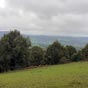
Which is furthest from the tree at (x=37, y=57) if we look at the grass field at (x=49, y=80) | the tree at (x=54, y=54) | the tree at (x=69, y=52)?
the grass field at (x=49, y=80)

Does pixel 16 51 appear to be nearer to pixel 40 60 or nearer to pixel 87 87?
pixel 40 60

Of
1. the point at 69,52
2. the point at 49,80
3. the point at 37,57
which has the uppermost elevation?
the point at 49,80

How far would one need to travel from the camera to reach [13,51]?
64.5 meters

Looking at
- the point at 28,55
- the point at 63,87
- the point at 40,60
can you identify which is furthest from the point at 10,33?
the point at 63,87

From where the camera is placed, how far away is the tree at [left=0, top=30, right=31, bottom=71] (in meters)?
64.2

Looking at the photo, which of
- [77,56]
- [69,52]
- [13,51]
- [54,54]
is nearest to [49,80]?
[13,51]

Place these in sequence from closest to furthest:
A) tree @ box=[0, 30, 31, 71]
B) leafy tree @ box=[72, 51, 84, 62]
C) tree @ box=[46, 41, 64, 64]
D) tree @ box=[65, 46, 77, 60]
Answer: tree @ box=[0, 30, 31, 71] → tree @ box=[46, 41, 64, 64] → leafy tree @ box=[72, 51, 84, 62] → tree @ box=[65, 46, 77, 60]

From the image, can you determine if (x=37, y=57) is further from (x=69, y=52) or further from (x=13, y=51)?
(x=13, y=51)

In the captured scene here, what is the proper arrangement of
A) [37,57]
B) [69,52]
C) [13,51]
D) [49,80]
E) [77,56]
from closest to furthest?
[49,80] < [13,51] < [37,57] < [77,56] < [69,52]

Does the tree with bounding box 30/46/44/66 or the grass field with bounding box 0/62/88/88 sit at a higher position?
the grass field with bounding box 0/62/88/88

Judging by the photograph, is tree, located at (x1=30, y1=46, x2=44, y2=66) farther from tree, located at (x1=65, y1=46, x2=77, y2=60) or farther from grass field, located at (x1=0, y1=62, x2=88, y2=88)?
grass field, located at (x1=0, y1=62, x2=88, y2=88)

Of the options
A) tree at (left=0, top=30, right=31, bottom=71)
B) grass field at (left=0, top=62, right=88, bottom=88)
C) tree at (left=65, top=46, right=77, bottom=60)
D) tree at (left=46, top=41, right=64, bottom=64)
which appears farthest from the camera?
tree at (left=65, top=46, right=77, bottom=60)

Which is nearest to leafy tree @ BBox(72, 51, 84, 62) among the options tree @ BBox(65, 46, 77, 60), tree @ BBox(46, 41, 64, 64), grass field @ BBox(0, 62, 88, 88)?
tree @ BBox(65, 46, 77, 60)

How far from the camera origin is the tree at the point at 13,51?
211 ft
